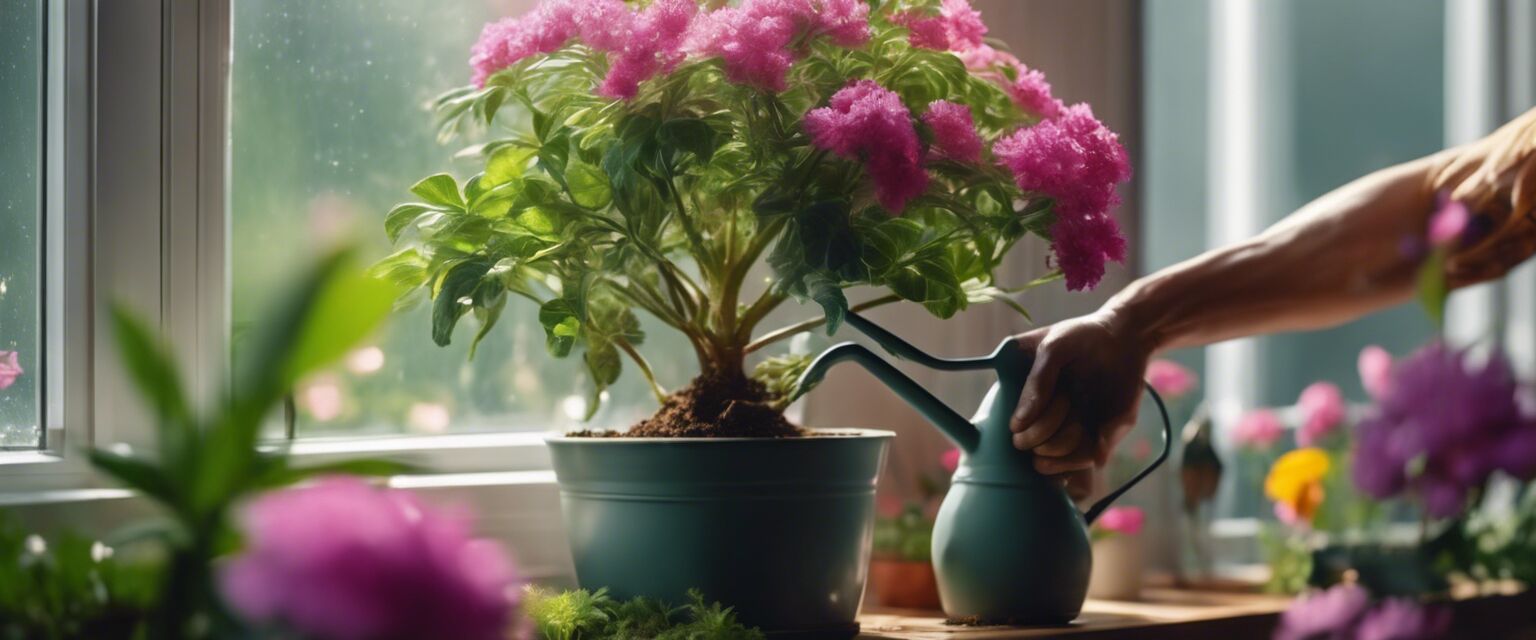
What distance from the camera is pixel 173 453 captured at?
0.53 m

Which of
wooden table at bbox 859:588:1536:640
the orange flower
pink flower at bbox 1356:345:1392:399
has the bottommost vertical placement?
wooden table at bbox 859:588:1536:640

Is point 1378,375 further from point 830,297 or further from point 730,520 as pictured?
point 730,520

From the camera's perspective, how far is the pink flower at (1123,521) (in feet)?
5.08

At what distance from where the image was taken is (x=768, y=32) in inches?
38.9

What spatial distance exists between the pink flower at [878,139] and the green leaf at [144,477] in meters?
0.54

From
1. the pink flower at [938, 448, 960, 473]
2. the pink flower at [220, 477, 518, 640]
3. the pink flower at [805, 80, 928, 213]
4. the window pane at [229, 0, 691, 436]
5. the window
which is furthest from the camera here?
the window

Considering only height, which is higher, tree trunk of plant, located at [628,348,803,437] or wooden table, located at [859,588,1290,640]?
tree trunk of plant, located at [628,348,803,437]

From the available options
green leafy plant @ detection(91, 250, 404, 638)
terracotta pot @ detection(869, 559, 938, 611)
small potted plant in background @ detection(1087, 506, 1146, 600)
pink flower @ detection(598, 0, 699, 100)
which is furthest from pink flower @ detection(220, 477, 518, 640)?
small potted plant in background @ detection(1087, 506, 1146, 600)

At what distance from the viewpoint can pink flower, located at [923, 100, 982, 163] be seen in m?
1.04

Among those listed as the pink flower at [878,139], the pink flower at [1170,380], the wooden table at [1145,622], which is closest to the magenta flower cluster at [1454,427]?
the wooden table at [1145,622]

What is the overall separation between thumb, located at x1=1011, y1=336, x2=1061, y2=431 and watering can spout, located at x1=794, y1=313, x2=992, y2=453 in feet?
0.15

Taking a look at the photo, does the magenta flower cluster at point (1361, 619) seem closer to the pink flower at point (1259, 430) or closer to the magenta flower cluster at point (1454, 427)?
the magenta flower cluster at point (1454, 427)

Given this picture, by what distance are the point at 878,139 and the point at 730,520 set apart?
0.31 meters

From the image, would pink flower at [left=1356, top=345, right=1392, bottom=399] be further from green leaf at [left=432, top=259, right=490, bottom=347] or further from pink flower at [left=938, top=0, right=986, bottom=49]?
green leaf at [left=432, top=259, right=490, bottom=347]
